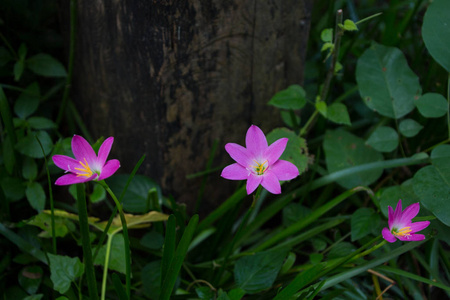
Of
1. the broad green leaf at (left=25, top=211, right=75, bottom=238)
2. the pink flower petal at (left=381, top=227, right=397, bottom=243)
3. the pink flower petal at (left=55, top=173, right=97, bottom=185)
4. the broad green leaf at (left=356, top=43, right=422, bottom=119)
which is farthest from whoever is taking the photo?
the broad green leaf at (left=356, top=43, right=422, bottom=119)

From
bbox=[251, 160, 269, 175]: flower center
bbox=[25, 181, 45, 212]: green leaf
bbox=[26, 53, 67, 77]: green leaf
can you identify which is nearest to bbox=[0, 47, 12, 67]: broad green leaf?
bbox=[26, 53, 67, 77]: green leaf

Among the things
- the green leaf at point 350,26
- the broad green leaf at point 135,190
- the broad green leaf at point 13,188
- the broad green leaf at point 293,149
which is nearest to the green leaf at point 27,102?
the broad green leaf at point 13,188

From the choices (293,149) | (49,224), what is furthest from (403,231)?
(49,224)

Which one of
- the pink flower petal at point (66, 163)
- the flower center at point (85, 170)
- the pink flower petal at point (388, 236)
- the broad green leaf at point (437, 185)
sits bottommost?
the broad green leaf at point (437, 185)

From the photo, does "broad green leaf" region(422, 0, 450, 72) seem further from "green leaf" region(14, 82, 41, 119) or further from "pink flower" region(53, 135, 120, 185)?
"green leaf" region(14, 82, 41, 119)

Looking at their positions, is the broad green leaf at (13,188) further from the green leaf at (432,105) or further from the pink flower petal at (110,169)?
the green leaf at (432,105)

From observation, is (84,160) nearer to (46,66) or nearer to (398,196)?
(46,66)
